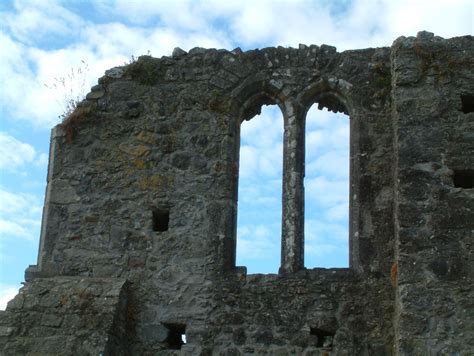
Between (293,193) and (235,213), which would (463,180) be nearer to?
(293,193)

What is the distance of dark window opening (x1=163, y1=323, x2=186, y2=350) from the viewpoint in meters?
9.13

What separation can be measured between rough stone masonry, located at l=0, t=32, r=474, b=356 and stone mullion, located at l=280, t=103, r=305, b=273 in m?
0.02

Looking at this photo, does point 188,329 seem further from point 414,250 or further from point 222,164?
point 414,250

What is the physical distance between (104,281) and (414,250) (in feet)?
11.8

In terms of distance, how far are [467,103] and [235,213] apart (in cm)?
300

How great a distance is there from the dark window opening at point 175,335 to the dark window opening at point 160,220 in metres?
1.23

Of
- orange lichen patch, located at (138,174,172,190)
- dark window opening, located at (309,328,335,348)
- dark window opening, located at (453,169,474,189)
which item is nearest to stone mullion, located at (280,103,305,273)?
dark window opening, located at (309,328,335,348)

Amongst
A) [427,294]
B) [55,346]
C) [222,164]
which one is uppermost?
[222,164]

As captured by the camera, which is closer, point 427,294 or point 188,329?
point 427,294

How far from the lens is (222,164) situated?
31.8 ft

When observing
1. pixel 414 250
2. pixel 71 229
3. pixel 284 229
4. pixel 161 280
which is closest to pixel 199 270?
pixel 161 280

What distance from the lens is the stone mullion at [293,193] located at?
30.0 feet

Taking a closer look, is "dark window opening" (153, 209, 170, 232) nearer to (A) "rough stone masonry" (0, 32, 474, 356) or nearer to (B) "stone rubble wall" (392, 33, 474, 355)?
(A) "rough stone masonry" (0, 32, 474, 356)

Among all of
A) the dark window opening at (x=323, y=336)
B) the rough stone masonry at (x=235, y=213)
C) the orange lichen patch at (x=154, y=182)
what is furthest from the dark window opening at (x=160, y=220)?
the dark window opening at (x=323, y=336)
